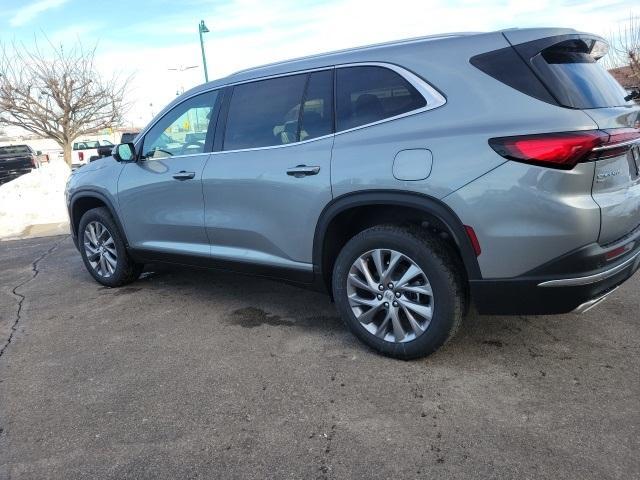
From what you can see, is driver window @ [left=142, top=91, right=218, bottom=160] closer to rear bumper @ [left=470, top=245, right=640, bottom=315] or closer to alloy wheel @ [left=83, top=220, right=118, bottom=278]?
alloy wheel @ [left=83, top=220, right=118, bottom=278]

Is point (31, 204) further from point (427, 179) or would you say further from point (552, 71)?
point (552, 71)

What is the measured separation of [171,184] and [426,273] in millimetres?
2309

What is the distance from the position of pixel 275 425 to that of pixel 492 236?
1458 millimetres

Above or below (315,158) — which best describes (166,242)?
below

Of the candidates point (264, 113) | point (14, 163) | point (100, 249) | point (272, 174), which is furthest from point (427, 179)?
point (14, 163)

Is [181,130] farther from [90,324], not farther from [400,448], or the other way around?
[400,448]

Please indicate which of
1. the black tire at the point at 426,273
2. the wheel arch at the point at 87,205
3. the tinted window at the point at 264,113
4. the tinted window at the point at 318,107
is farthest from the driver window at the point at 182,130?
the black tire at the point at 426,273

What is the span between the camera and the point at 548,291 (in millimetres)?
2865

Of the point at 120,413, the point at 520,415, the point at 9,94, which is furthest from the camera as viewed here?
the point at 9,94

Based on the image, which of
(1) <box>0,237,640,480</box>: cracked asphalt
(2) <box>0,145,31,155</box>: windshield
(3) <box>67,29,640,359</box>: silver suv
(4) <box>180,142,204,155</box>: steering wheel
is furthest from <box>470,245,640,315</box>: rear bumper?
(2) <box>0,145,31,155</box>: windshield

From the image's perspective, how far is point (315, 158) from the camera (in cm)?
353

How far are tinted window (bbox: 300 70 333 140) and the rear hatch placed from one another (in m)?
1.12

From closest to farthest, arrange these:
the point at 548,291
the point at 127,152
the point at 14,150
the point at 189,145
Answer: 1. the point at 548,291
2. the point at 189,145
3. the point at 127,152
4. the point at 14,150

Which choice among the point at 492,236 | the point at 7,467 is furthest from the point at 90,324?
the point at 492,236
